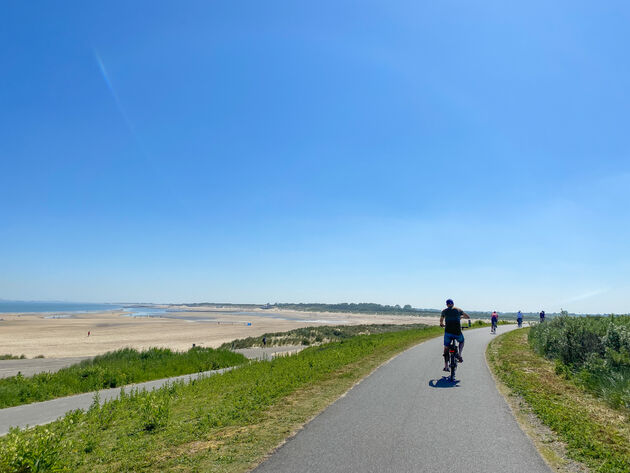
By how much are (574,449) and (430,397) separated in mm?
3335

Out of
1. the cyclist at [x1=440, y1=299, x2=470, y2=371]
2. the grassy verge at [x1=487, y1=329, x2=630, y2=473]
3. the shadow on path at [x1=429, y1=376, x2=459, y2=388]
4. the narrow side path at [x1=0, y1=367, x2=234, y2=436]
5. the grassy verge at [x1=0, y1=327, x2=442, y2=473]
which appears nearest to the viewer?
the grassy verge at [x1=0, y1=327, x2=442, y2=473]

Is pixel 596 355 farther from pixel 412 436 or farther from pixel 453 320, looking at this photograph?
pixel 412 436

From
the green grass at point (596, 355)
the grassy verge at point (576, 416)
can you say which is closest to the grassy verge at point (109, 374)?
the grassy verge at point (576, 416)

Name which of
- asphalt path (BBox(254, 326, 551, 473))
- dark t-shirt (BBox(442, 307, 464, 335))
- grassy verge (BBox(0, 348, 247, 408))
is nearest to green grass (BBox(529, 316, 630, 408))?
asphalt path (BBox(254, 326, 551, 473))

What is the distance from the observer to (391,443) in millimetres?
5469

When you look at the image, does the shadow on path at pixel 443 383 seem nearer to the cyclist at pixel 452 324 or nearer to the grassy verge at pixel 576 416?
the cyclist at pixel 452 324

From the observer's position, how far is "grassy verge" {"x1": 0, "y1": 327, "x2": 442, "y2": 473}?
16.1 feet

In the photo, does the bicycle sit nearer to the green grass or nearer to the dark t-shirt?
the dark t-shirt

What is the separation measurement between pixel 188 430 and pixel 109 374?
569 inches

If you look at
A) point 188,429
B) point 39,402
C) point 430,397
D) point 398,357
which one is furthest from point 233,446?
point 39,402

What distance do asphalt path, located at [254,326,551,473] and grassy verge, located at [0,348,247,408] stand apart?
13864mm

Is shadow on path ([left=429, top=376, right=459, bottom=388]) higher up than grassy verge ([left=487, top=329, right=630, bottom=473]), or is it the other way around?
grassy verge ([left=487, top=329, right=630, bottom=473])

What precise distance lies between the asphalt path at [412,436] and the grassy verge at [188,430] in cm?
54

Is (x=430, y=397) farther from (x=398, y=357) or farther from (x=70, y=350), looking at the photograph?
(x=70, y=350)
